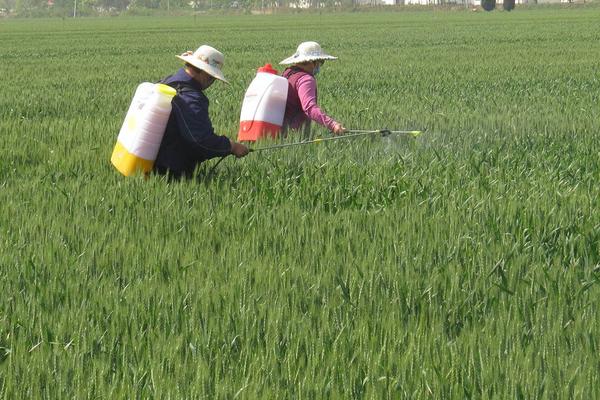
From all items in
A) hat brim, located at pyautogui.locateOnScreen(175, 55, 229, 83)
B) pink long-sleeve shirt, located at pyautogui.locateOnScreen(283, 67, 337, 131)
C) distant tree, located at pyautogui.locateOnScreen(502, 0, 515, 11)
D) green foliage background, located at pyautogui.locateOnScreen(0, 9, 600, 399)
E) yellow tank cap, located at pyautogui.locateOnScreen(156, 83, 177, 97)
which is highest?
distant tree, located at pyautogui.locateOnScreen(502, 0, 515, 11)

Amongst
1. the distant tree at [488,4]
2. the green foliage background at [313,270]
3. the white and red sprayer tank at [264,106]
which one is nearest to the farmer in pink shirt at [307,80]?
the white and red sprayer tank at [264,106]

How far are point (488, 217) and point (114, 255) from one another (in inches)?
76.7

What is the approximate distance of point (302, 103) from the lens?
7.88 meters

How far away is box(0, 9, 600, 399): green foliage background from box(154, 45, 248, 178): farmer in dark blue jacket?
214mm

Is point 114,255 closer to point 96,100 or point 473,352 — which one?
point 473,352

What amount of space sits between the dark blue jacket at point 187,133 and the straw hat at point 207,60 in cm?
18

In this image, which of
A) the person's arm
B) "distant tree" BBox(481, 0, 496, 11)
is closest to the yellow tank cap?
the person's arm

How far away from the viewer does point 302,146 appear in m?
7.89

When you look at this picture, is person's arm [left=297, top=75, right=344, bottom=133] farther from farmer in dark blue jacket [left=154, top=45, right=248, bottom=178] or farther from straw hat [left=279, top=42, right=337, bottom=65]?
farmer in dark blue jacket [left=154, top=45, right=248, bottom=178]

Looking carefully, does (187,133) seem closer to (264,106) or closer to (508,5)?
(264,106)

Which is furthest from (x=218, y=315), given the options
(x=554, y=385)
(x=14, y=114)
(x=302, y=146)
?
(x=14, y=114)

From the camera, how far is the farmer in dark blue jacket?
249 inches

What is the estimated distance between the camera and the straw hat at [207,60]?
628cm

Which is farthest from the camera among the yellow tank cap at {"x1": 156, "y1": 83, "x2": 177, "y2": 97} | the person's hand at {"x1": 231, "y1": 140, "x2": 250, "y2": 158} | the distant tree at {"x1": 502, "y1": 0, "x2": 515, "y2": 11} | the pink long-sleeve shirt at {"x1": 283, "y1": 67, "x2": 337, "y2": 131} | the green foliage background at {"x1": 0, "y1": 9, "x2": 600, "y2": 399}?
the distant tree at {"x1": 502, "y1": 0, "x2": 515, "y2": 11}
